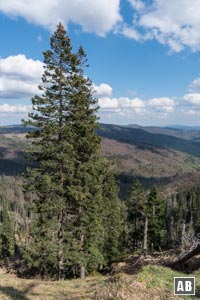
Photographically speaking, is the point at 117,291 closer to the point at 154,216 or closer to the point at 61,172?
the point at 61,172

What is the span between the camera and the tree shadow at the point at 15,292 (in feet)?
35.5

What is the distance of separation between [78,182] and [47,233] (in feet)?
12.5

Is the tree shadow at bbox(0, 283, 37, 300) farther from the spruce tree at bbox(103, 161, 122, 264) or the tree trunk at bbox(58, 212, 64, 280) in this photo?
the spruce tree at bbox(103, 161, 122, 264)

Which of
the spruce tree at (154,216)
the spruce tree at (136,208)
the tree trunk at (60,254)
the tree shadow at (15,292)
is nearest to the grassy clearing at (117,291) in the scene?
the tree shadow at (15,292)

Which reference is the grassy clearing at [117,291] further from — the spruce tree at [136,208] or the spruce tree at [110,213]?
the spruce tree at [136,208]

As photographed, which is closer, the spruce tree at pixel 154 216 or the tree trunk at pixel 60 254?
the tree trunk at pixel 60 254

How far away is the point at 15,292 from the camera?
11.6 metres

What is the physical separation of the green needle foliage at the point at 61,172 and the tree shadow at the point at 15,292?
8.08 metres

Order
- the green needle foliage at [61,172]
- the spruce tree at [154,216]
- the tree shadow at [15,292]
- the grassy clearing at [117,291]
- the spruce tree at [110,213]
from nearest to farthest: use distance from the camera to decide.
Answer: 1. the grassy clearing at [117,291]
2. the tree shadow at [15,292]
3. the green needle foliage at [61,172]
4. the spruce tree at [110,213]
5. the spruce tree at [154,216]

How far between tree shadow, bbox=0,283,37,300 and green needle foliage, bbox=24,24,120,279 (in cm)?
808

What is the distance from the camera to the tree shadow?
10.8 m

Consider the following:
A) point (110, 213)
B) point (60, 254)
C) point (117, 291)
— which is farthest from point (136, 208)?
point (117, 291)

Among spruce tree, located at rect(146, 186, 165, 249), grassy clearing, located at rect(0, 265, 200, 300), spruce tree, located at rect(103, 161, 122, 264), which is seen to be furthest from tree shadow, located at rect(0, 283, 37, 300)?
spruce tree, located at rect(146, 186, 165, 249)

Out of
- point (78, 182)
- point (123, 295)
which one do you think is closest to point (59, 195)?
point (78, 182)
